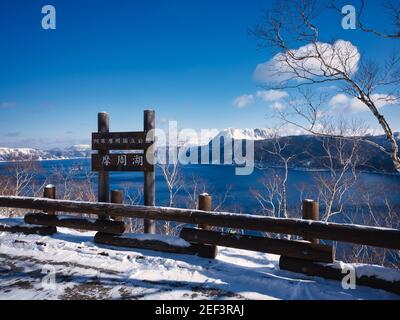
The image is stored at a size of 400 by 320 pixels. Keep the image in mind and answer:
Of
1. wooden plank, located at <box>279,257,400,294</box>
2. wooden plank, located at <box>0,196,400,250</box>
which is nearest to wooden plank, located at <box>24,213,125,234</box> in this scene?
wooden plank, located at <box>0,196,400,250</box>

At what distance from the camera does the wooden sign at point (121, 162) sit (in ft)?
18.6

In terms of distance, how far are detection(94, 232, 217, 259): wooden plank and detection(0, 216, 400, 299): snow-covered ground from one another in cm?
11

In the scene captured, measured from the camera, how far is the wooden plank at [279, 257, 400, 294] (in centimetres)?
349

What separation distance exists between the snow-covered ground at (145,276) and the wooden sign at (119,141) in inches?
80.7

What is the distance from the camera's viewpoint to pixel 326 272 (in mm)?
3871

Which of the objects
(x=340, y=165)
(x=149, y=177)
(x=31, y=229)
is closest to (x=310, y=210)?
(x=149, y=177)

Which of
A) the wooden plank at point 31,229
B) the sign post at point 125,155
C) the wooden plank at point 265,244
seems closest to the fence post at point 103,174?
the sign post at point 125,155

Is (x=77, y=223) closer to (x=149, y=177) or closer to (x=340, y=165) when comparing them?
(x=149, y=177)

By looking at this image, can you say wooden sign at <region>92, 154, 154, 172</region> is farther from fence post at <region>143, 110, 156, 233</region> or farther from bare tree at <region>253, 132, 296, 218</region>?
bare tree at <region>253, 132, 296, 218</region>

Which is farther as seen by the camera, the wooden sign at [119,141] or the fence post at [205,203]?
the wooden sign at [119,141]

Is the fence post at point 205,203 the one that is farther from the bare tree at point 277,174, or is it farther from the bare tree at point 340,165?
the bare tree at point 277,174

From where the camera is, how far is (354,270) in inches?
146

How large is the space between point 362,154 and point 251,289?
14571 mm

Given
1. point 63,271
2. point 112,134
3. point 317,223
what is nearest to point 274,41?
point 112,134
